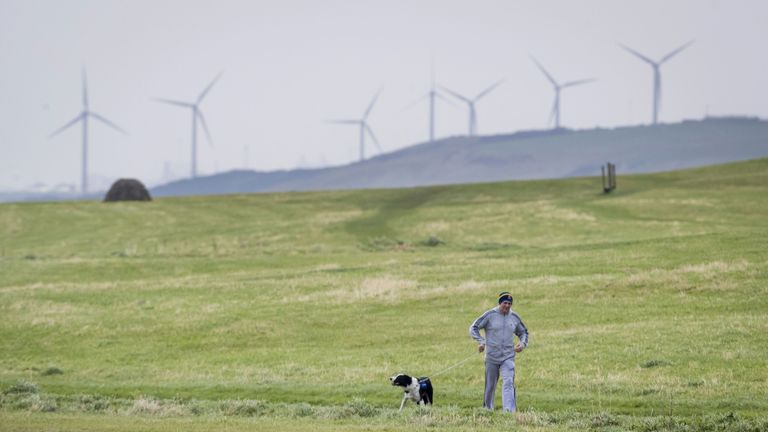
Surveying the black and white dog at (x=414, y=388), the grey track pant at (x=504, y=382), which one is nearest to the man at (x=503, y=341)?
the grey track pant at (x=504, y=382)

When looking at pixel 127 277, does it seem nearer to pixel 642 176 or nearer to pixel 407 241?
pixel 407 241

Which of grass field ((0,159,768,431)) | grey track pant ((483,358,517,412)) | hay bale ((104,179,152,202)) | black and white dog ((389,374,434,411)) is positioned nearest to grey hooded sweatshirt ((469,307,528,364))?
grey track pant ((483,358,517,412))

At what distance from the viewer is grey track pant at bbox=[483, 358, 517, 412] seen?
24.2 metres

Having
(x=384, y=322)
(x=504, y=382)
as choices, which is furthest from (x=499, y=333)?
(x=384, y=322)

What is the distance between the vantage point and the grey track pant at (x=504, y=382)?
24.2 meters

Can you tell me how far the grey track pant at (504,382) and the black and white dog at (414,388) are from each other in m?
1.30

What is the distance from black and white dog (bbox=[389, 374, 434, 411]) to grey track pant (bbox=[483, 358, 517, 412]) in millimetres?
1297

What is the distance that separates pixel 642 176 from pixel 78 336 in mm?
87626

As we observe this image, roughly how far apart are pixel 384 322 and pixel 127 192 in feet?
296

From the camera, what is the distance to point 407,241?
78250mm

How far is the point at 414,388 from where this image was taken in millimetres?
24750

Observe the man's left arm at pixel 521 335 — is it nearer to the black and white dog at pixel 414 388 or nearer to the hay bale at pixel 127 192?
the black and white dog at pixel 414 388

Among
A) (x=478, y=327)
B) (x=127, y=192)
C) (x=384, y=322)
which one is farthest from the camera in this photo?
(x=127, y=192)

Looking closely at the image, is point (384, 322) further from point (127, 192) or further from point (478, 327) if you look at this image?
point (127, 192)
